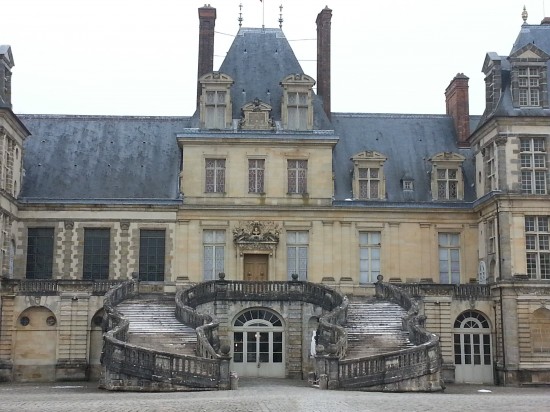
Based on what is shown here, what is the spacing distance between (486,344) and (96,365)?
1551 cm

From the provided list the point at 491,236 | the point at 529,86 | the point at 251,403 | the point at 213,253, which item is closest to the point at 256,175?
the point at 213,253

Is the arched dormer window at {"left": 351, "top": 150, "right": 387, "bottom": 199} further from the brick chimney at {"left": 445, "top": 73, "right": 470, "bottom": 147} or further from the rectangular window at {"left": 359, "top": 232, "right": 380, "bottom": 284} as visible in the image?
the brick chimney at {"left": 445, "top": 73, "right": 470, "bottom": 147}

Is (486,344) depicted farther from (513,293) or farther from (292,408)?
(292,408)

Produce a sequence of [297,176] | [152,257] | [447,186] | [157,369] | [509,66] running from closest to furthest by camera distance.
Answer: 1. [157,369]
2. [509,66]
3. [152,257]
4. [297,176]
5. [447,186]

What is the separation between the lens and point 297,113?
126 ft

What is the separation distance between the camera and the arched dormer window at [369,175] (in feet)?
127

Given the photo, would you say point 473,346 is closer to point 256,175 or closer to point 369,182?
point 369,182

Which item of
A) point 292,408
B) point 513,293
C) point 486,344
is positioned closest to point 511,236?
point 513,293

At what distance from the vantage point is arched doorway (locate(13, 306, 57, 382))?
35125 mm

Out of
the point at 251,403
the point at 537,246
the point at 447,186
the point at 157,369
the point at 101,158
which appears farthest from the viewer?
the point at 101,158

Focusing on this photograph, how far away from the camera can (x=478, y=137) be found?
126 ft

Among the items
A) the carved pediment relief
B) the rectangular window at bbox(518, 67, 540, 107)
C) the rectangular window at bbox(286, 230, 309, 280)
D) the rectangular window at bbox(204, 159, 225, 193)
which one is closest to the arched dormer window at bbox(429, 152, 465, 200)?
the rectangular window at bbox(518, 67, 540, 107)

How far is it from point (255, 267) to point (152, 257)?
4.33m

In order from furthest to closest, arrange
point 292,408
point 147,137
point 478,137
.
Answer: point 147,137 → point 478,137 → point 292,408
